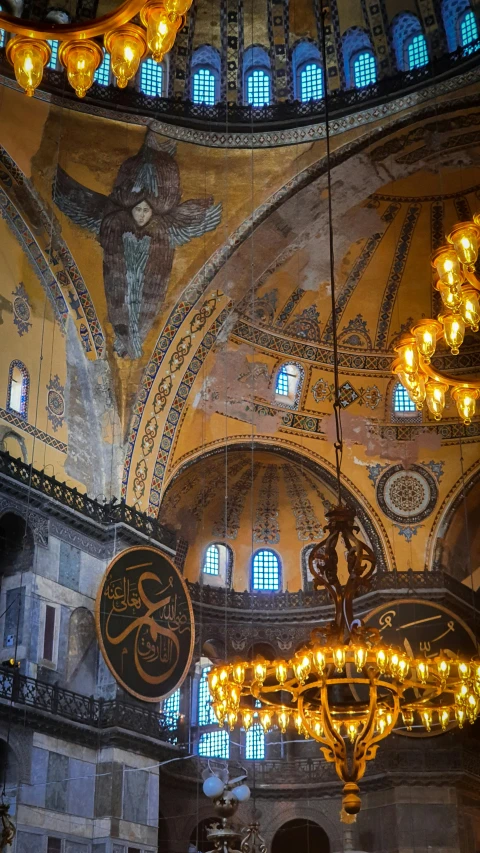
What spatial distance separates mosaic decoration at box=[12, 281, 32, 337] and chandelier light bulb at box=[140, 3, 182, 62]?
260 inches

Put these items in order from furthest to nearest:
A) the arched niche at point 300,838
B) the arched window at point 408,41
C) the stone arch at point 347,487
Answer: the arched niche at point 300,838 → the stone arch at point 347,487 → the arched window at point 408,41

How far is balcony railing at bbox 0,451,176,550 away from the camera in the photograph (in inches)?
505

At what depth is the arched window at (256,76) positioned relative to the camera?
48.0 feet

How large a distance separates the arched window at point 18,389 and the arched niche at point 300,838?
6.96 metres

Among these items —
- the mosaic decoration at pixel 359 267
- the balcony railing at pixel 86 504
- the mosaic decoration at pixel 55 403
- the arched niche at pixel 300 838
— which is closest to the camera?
the balcony railing at pixel 86 504

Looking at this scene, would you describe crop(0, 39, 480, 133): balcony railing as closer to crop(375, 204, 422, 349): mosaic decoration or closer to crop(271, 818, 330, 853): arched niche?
crop(375, 204, 422, 349): mosaic decoration

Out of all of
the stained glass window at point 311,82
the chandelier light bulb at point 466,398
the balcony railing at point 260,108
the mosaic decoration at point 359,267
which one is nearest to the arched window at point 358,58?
the balcony railing at point 260,108

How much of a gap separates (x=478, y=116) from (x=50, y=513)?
682 cm

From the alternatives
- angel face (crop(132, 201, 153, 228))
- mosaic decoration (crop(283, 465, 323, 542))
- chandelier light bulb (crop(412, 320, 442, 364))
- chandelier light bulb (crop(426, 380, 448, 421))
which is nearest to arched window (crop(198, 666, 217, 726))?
mosaic decoration (crop(283, 465, 323, 542))

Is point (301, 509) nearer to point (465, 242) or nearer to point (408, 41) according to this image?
point (408, 41)

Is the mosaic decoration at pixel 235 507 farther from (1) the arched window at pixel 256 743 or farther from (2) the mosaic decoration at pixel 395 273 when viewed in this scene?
(1) the arched window at pixel 256 743

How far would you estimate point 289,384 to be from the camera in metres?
16.1

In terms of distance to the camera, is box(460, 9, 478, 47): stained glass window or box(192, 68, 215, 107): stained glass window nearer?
box(460, 9, 478, 47): stained glass window

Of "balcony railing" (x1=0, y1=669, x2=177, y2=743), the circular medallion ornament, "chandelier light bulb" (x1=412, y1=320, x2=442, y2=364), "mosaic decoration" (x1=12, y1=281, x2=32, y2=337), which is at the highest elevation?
"mosaic decoration" (x1=12, y1=281, x2=32, y2=337)
